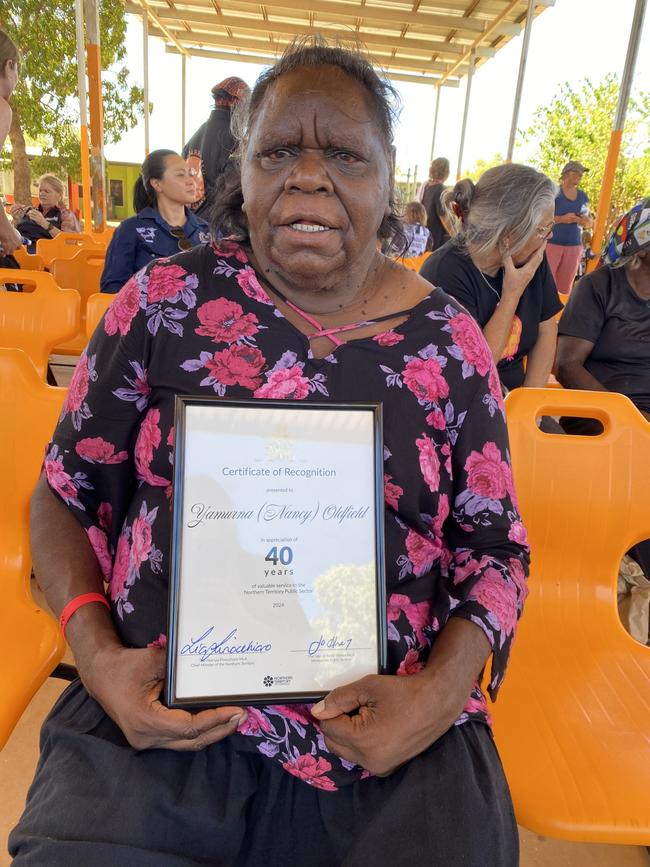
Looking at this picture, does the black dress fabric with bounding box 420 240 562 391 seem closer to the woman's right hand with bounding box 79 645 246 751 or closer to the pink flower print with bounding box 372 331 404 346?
the pink flower print with bounding box 372 331 404 346

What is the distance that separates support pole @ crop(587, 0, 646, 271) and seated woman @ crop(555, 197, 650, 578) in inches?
247

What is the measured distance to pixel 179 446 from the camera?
0.83 m

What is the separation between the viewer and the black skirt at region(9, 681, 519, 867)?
33.2 inches

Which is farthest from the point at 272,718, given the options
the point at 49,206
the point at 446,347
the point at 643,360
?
the point at 49,206

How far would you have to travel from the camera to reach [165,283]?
44.2 inches

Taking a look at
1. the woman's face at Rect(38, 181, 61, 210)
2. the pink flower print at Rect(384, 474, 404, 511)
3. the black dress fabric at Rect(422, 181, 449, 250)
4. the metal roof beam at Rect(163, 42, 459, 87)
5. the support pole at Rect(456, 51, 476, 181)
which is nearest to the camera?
the pink flower print at Rect(384, 474, 404, 511)

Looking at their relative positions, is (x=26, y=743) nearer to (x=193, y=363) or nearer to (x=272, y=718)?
→ (x=272, y=718)

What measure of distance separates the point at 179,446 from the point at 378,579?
34cm

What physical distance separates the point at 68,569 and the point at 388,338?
27.6 inches

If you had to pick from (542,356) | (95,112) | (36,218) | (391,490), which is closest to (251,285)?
(391,490)

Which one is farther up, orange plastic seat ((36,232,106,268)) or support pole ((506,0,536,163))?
support pole ((506,0,536,163))

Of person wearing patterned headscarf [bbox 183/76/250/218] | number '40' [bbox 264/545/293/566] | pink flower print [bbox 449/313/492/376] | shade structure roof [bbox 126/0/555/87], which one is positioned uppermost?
shade structure roof [bbox 126/0/555/87]

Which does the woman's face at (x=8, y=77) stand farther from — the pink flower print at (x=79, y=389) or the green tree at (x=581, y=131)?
the green tree at (x=581, y=131)

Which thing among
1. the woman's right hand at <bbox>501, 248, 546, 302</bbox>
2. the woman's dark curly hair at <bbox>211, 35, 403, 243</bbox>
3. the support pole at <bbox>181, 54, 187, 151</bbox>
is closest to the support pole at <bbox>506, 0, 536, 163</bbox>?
the woman's right hand at <bbox>501, 248, 546, 302</bbox>
